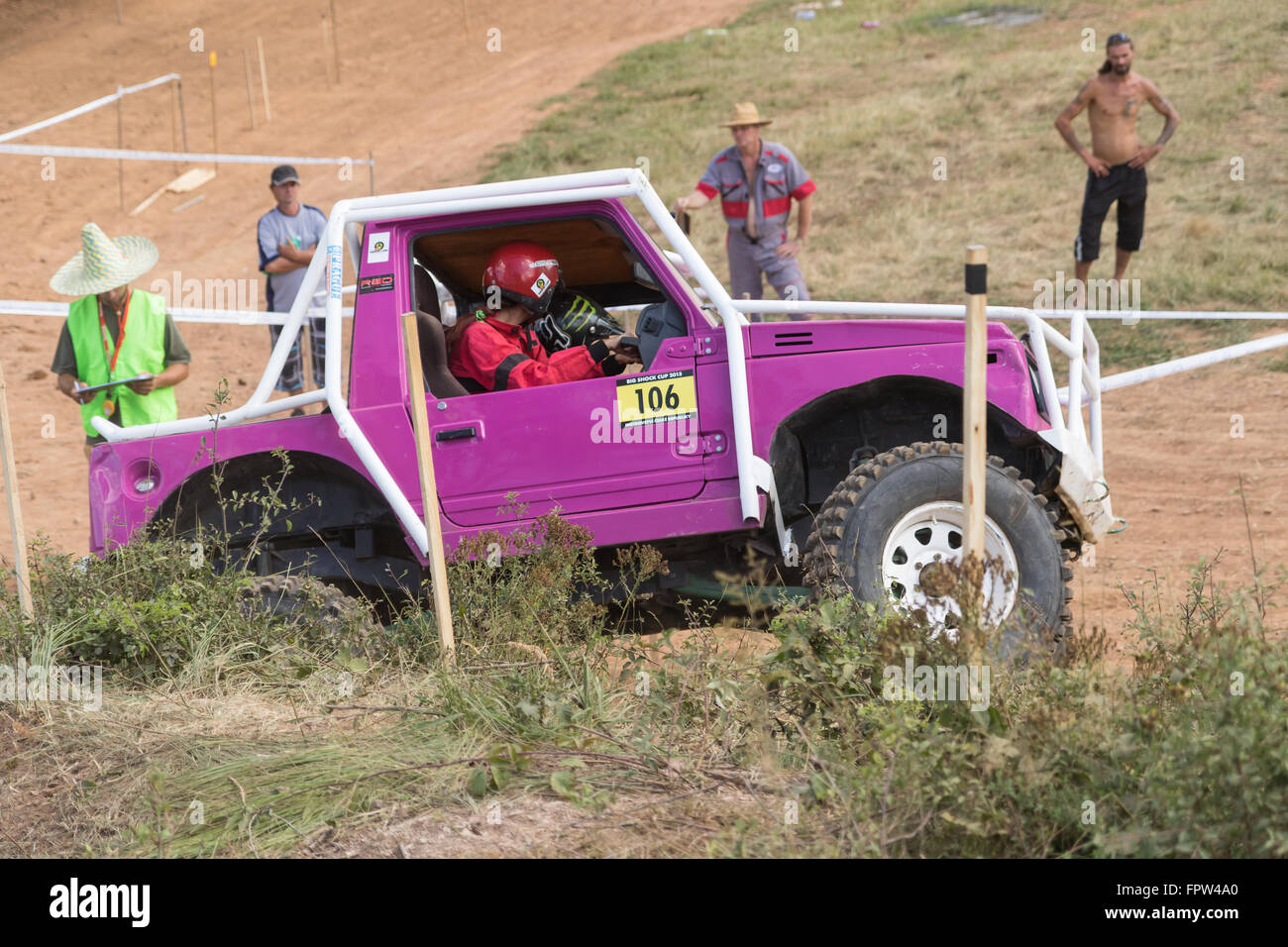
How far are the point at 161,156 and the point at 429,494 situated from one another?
1216 cm

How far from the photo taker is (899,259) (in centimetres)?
1348

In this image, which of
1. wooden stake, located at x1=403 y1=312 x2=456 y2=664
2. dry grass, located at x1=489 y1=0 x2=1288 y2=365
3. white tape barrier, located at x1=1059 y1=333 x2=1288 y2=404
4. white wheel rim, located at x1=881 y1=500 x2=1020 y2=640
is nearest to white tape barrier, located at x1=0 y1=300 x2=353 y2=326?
wooden stake, located at x1=403 y1=312 x2=456 y2=664

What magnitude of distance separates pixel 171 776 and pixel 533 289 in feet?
7.69

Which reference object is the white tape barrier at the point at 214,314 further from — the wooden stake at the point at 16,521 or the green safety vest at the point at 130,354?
the wooden stake at the point at 16,521

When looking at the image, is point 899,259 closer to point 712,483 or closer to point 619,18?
point 712,483

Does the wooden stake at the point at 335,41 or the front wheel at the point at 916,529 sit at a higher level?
the wooden stake at the point at 335,41

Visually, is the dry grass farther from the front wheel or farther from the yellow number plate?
the yellow number plate

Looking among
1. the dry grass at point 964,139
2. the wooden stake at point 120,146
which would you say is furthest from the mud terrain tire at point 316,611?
the wooden stake at point 120,146

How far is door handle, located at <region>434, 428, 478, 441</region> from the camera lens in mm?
5273

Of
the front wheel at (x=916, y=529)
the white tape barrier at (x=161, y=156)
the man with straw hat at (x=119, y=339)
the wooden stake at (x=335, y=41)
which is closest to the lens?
the front wheel at (x=916, y=529)

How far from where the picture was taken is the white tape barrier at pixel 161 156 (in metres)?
14.0

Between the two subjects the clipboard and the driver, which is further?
the clipboard

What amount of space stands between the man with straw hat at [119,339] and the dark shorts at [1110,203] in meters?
7.02

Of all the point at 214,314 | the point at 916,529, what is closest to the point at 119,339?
the point at 214,314
